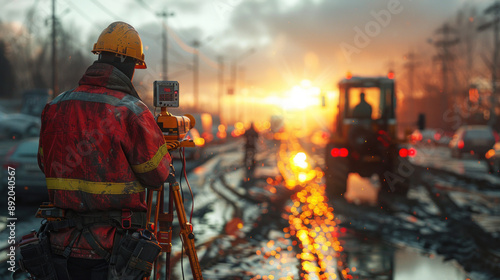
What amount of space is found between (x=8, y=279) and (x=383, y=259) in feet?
14.1

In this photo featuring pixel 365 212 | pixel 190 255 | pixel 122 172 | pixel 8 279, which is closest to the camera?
pixel 122 172

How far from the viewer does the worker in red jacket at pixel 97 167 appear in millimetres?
2902

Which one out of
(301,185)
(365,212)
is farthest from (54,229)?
(301,185)

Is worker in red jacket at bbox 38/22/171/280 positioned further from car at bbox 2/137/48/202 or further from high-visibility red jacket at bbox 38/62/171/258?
car at bbox 2/137/48/202

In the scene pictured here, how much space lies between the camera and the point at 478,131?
Answer: 2888 cm

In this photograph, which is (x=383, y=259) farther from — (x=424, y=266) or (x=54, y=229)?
(x=54, y=229)

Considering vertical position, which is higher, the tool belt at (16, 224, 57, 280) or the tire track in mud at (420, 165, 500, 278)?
the tool belt at (16, 224, 57, 280)

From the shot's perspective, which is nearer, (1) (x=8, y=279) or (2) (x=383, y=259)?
(1) (x=8, y=279)

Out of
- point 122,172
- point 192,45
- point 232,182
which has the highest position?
point 192,45

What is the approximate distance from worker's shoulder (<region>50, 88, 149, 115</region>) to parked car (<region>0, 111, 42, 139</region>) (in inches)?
1401

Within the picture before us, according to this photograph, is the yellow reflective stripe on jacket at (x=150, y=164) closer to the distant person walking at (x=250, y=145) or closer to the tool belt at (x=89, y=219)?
the tool belt at (x=89, y=219)

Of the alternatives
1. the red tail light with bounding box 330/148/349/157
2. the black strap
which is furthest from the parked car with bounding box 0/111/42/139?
the black strap

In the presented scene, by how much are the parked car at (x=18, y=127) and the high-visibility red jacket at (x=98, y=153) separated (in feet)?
117

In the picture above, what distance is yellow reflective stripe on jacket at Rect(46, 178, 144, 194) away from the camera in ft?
9.50
